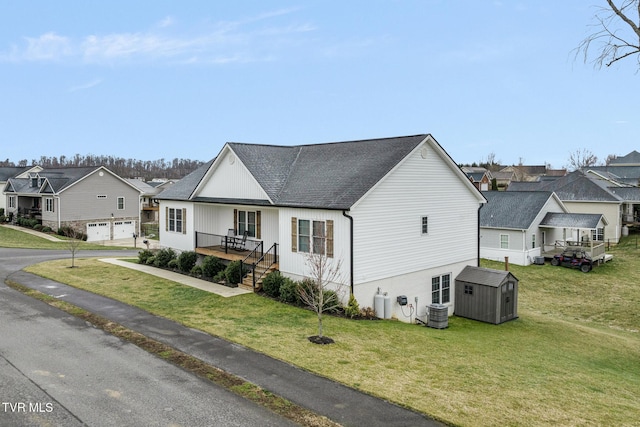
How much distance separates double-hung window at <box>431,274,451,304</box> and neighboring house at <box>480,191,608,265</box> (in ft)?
52.9

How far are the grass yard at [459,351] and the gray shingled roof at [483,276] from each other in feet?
6.14

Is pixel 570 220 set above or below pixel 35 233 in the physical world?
above

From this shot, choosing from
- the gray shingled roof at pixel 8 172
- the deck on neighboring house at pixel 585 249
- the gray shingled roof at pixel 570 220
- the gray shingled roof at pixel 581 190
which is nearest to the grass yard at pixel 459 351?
the deck on neighboring house at pixel 585 249

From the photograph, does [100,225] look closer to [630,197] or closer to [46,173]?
[46,173]

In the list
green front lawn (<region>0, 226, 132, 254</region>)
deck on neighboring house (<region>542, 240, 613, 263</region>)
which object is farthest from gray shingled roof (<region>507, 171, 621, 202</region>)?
green front lawn (<region>0, 226, 132, 254</region>)

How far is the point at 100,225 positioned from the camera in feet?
162

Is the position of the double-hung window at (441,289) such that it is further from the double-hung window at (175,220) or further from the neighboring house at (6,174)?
the neighboring house at (6,174)

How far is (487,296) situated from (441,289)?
206 cm

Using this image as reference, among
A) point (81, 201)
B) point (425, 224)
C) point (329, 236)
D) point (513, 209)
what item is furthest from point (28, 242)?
point (513, 209)

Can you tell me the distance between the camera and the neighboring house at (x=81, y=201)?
1837 inches

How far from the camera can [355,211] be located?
→ 17.6 metres

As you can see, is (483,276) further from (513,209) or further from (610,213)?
(610,213)

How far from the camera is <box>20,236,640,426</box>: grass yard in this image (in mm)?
10281

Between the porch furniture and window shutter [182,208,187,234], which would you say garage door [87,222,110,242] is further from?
the porch furniture
